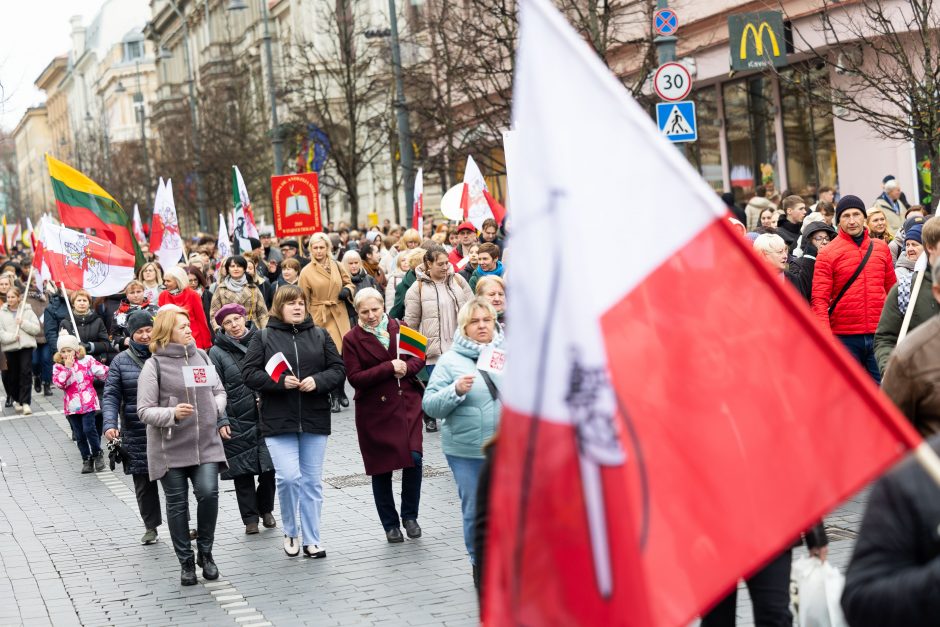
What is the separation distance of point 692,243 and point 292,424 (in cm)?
655

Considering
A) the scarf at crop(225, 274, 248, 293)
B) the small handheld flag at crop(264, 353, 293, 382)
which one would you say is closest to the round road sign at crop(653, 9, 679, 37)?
the scarf at crop(225, 274, 248, 293)

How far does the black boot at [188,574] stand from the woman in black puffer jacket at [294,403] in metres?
0.72

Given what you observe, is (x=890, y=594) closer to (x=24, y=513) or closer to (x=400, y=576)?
(x=400, y=576)

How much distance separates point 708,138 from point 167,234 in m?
13.1

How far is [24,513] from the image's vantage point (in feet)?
41.2

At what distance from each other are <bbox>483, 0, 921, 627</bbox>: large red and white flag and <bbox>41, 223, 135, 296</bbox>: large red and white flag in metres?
13.5

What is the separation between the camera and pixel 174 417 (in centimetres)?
920

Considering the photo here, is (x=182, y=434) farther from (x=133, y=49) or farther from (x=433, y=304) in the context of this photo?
(x=133, y=49)

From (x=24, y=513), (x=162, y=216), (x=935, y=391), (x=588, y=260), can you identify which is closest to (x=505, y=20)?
(x=162, y=216)

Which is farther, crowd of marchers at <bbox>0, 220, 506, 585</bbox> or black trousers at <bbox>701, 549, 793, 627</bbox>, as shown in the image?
crowd of marchers at <bbox>0, 220, 506, 585</bbox>

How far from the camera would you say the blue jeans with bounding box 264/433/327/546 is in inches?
385

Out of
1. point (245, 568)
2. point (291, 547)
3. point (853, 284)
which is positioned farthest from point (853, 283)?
point (245, 568)

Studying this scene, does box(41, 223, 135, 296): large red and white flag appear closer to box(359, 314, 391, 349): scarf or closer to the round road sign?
the round road sign

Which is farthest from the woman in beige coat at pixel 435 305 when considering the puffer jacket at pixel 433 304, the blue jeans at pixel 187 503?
the blue jeans at pixel 187 503
